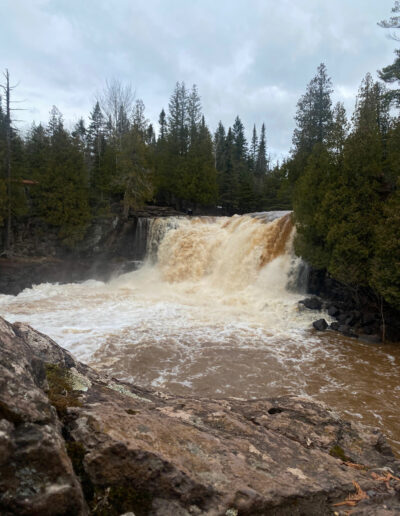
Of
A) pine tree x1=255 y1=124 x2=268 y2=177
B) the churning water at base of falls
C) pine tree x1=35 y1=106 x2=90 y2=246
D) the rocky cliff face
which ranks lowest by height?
the churning water at base of falls

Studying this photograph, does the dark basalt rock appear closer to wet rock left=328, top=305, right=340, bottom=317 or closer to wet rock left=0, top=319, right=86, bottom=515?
wet rock left=328, top=305, right=340, bottom=317

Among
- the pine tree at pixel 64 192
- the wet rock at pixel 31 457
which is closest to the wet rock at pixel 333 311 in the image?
the wet rock at pixel 31 457

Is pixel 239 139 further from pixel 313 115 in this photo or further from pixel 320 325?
pixel 320 325

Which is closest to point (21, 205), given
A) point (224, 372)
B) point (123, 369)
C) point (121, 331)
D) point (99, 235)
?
point (99, 235)

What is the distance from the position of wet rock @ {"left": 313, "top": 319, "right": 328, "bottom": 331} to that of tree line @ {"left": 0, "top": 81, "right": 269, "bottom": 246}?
17.0m

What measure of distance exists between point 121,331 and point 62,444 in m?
9.65

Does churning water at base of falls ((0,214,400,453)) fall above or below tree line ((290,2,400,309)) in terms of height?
below

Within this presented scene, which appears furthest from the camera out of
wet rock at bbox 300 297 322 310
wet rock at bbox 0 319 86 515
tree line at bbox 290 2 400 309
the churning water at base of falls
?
wet rock at bbox 300 297 322 310

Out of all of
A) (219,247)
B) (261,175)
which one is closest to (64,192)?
(219,247)

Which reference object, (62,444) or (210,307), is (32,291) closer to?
(210,307)

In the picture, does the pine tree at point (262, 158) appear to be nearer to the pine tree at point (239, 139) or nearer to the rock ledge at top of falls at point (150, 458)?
the pine tree at point (239, 139)

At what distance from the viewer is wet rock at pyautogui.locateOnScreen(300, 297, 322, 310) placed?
528 inches

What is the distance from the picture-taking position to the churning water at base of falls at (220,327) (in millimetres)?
7738

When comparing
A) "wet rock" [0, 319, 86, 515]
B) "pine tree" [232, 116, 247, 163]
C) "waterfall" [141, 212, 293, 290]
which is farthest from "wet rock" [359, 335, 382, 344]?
"pine tree" [232, 116, 247, 163]
